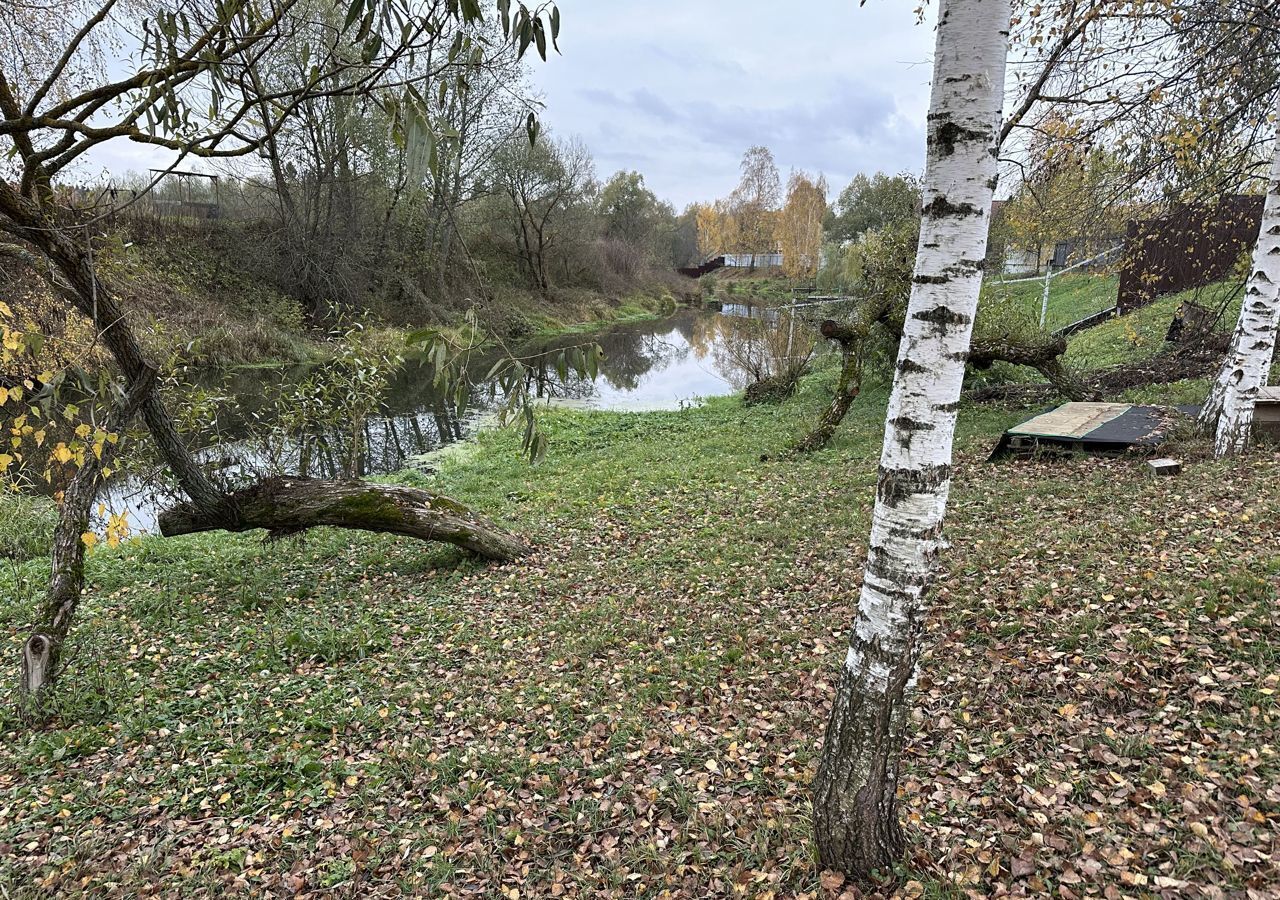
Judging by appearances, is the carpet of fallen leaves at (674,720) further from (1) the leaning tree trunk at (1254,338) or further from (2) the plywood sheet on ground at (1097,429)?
(2) the plywood sheet on ground at (1097,429)

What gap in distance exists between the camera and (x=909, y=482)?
7.74 ft

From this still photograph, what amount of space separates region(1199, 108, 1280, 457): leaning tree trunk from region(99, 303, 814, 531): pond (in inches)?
257

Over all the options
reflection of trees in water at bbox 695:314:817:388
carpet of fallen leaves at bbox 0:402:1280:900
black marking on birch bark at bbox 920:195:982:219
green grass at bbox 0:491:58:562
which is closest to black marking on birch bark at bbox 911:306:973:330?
black marking on birch bark at bbox 920:195:982:219

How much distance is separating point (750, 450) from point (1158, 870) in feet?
30.4

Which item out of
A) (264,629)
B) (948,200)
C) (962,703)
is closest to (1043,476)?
(962,703)

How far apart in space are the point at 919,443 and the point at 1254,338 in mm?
6371

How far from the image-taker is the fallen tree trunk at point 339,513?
6602 mm

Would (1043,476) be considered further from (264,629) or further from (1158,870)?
(264,629)

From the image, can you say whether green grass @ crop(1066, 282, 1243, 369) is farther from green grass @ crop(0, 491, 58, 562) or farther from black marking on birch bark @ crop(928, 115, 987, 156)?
green grass @ crop(0, 491, 58, 562)

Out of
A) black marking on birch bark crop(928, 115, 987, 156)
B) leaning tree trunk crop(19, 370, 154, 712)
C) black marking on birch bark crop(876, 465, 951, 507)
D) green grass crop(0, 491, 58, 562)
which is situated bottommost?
green grass crop(0, 491, 58, 562)

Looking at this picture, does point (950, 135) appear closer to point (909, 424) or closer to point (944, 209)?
point (944, 209)

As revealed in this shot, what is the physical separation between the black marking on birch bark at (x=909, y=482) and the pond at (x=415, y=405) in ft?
16.3

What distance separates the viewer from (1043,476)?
7.34 meters

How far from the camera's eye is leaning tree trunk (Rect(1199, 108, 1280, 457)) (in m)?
6.09
